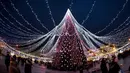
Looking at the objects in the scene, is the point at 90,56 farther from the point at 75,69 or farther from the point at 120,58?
the point at 120,58

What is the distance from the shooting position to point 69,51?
29266 millimetres

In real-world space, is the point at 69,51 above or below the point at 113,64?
above

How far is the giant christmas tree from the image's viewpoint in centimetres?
2889

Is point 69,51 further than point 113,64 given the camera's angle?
Yes

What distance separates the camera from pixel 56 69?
30156 mm

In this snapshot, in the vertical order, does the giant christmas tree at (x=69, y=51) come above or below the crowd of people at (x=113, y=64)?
above

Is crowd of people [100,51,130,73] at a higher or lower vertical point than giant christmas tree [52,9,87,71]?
lower

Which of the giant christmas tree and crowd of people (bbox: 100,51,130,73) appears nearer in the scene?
crowd of people (bbox: 100,51,130,73)

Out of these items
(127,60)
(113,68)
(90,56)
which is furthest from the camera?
(90,56)

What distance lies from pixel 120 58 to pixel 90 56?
10.1 m

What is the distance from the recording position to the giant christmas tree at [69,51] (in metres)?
→ 28.9

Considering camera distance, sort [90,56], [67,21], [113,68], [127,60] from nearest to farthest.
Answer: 1. [113,68]
2. [127,60]
3. [67,21]
4. [90,56]

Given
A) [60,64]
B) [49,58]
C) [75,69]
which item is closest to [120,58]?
[75,69]

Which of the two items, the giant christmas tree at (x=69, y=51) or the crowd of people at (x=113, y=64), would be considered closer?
the crowd of people at (x=113, y=64)
